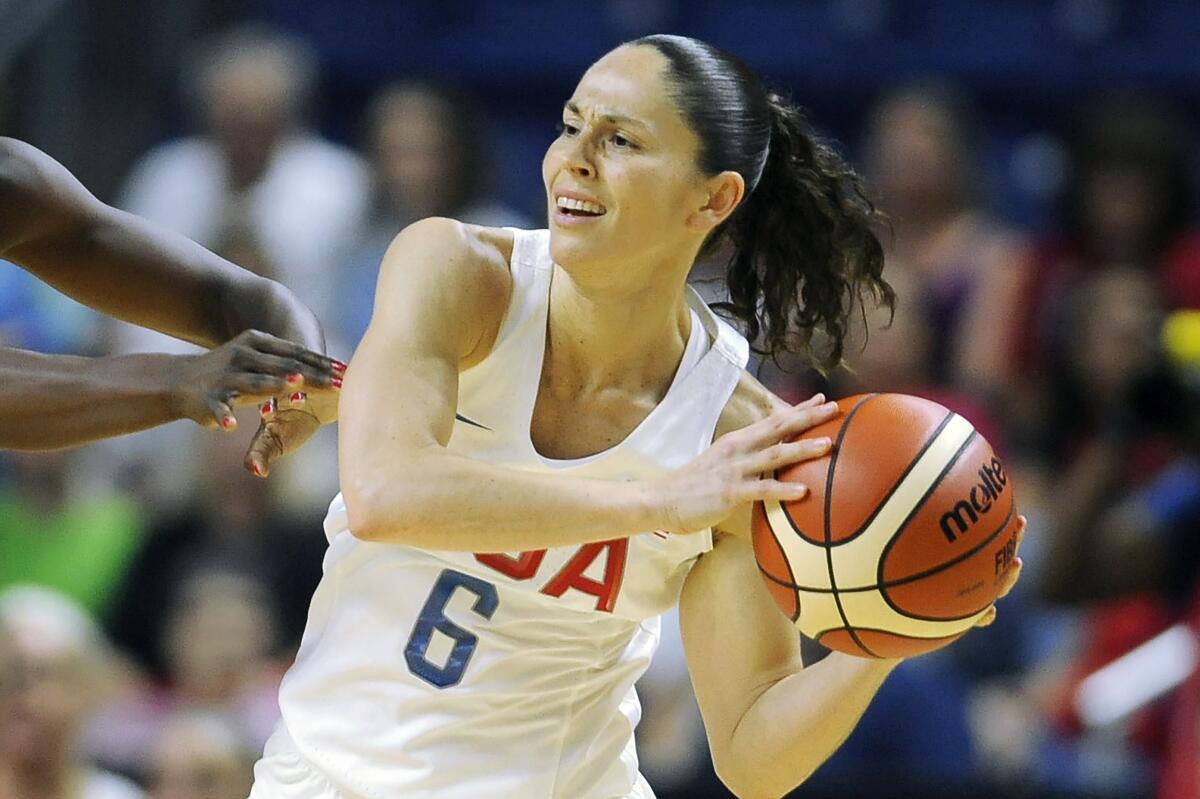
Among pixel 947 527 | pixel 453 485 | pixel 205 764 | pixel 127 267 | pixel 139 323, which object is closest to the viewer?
pixel 453 485

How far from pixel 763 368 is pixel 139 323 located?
6.62ft

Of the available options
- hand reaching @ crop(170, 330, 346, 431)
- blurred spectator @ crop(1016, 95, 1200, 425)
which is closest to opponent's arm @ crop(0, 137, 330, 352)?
hand reaching @ crop(170, 330, 346, 431)

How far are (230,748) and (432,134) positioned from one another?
2473 millimetres

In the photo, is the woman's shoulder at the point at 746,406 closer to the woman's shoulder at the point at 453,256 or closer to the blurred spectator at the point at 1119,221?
the woman's shoulder at the point at 453,256

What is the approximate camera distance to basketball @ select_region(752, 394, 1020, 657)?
3.39m

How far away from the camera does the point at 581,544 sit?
3.52 metres

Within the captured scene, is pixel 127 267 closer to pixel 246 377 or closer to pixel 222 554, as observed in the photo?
pixel 246 377

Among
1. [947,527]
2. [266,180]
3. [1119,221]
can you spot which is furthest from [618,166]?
[266,180]

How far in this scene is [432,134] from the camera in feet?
23.4

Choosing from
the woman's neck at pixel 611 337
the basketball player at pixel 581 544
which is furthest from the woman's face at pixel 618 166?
the woman's neck at pixel 611 337

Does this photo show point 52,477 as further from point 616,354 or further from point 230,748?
point 616,354

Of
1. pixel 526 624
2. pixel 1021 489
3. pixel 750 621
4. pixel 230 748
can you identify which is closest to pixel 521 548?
pixel 526 624

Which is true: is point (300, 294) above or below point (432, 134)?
below

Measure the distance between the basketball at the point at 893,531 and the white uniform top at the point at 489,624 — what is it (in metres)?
0.38
